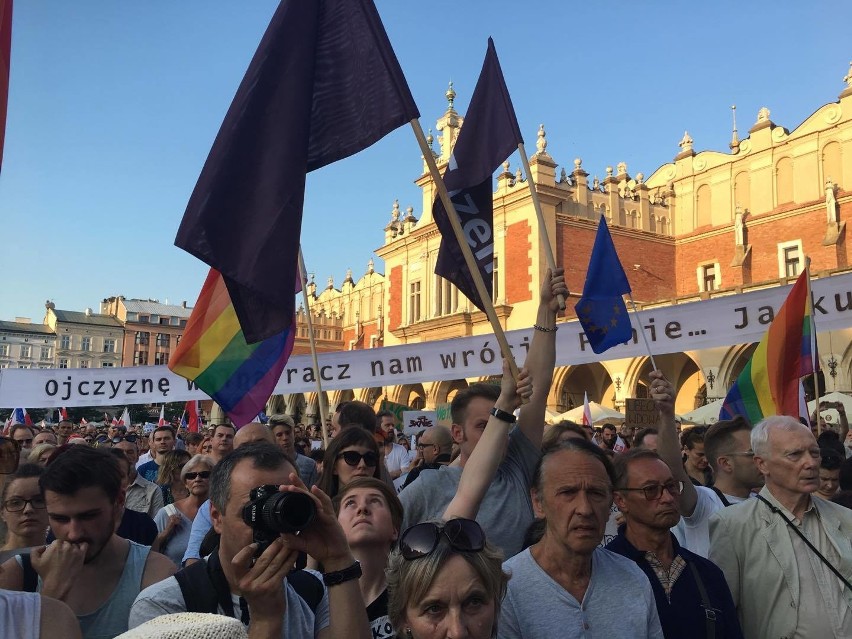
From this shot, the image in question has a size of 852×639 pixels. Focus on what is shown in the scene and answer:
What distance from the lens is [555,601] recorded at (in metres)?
2.34

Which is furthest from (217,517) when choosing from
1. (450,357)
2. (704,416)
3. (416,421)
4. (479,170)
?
(704,416)

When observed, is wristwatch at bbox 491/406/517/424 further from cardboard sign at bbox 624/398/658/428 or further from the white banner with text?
cardboard sign at bbox 624/398/658/428

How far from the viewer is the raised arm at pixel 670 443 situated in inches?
138

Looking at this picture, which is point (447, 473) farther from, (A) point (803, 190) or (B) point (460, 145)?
(A) point (803, 190)

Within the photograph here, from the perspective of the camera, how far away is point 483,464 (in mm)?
2793

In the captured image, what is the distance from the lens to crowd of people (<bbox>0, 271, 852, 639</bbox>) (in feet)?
6.44

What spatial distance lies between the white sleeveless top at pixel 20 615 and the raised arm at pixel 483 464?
1.26 metres

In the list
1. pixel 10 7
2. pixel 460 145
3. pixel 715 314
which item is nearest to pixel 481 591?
pixel 10 7

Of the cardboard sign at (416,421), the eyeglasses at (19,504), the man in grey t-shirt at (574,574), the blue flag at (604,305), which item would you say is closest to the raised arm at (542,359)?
the man in grey t-shirt at (574,574)

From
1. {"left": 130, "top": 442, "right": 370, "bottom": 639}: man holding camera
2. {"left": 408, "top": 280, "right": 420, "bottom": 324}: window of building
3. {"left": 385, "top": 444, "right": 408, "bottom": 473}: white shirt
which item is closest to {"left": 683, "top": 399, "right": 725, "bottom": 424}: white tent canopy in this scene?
{"left": 385, "top": 444, "right": 408, "bottom": 473}: white shirt

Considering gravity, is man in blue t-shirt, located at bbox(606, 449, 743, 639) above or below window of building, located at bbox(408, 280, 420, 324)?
below

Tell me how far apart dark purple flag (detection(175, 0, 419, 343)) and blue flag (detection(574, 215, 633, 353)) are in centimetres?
256

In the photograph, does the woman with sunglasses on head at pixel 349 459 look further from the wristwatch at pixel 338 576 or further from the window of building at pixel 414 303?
the window of building at pixel 414 303

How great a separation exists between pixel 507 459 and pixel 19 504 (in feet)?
6.95
